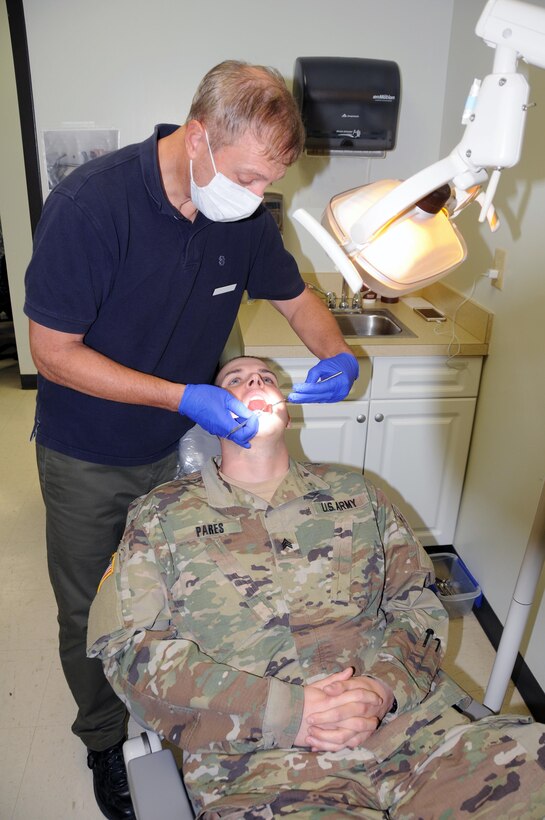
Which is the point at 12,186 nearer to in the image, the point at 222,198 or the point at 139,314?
the point at 139,314

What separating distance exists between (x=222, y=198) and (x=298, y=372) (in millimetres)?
1145

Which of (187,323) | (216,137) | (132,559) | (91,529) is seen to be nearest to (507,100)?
(216,137)

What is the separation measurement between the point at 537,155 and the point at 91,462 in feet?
5.22

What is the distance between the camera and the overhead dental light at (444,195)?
0.86 metres

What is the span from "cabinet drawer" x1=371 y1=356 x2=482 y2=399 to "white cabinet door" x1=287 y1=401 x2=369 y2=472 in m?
0.11

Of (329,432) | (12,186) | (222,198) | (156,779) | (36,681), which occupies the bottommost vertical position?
(36,681)

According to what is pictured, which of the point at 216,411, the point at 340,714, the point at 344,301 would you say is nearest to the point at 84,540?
the point at 216,411

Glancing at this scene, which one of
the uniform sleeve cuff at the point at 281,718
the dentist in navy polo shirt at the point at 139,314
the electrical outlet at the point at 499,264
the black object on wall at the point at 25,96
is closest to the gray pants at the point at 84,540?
the dentist in navy polo shirt at the point at 139,314

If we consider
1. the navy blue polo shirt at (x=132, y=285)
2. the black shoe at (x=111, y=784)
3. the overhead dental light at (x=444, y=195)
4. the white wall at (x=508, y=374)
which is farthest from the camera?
the white wall at (x=508, y=374)

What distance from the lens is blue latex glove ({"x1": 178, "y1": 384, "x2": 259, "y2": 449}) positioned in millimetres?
1369

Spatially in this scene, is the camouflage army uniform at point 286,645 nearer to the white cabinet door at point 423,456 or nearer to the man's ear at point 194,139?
the man's ear at point 194,139

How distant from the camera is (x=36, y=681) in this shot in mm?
2160

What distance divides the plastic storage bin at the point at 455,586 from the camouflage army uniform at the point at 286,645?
3.15 feet

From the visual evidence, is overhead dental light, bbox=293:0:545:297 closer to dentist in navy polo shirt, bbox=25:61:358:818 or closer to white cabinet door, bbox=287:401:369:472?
dentist in navy polo shirt, bbox=25:61:358:818
